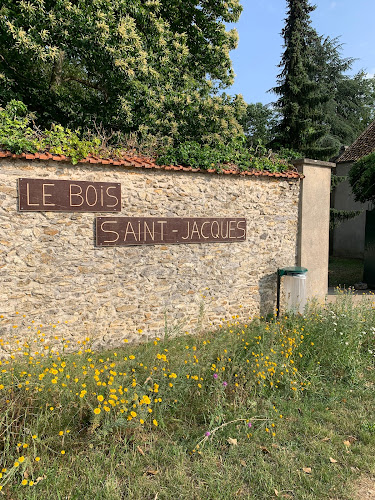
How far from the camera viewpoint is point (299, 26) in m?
13.4

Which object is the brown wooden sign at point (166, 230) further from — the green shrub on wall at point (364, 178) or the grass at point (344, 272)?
the green shrub on wall at point (364, 178)

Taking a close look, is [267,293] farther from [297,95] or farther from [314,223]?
[297,95]

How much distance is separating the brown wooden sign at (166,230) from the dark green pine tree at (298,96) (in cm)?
795

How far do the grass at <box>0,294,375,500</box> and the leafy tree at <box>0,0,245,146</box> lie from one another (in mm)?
7734

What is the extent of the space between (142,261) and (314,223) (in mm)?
4326

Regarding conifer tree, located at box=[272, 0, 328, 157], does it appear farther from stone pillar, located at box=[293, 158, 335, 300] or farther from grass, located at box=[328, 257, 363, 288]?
stone pillar, located at box=[293, 158, 335, 300]

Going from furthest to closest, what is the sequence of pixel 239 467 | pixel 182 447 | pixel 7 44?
pixel 7 44
pixel 182 447
pixel 239 467

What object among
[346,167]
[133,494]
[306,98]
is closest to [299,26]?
[306,98]

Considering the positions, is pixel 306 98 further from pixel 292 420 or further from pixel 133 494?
pixel 133 494

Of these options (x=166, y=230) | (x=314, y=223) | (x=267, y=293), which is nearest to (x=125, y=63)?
(x=166, y=230)

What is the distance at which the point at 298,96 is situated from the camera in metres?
13.4

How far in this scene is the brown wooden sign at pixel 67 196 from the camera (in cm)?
501

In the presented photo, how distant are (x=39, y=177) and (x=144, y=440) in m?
3.87

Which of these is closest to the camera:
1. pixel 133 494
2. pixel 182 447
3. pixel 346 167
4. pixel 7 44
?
pixel 133 494
